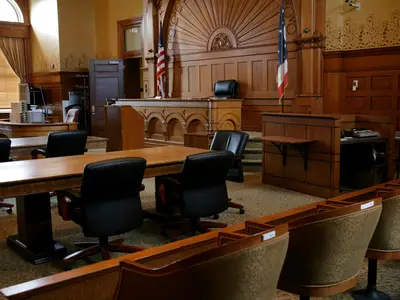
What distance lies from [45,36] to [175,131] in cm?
617

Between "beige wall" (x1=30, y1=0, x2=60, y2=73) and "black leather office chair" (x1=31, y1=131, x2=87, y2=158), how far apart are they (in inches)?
321

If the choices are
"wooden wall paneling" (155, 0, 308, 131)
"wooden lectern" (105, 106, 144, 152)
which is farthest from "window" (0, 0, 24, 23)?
"wooden lectern" (105, 106, 144, 152)

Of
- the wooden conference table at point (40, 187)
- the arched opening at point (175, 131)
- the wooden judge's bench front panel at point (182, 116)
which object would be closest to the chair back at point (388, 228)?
the wooden conference table at point (40, 187)

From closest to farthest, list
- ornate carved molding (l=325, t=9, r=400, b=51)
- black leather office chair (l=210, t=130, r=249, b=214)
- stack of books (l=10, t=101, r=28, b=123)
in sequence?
black leather office chair (l=210, t=130, r=249, b=214), ornate carved molding (l=325, t=9, r=400, b=51), stack of books (l=10, t=101, r=28, b=123)

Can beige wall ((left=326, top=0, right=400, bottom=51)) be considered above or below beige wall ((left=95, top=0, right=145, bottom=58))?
below

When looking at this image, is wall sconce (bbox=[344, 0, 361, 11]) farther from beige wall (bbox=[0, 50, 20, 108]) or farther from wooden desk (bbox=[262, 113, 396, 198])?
beige wall (bbox=[0, 50, 20, 108])

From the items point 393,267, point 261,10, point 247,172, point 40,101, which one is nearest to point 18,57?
point 40,101

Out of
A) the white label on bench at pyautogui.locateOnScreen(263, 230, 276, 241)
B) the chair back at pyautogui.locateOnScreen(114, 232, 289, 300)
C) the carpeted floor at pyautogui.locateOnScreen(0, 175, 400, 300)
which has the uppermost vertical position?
the white label on bench at pyautogui.locateOnScreen(263, 230, 276, 241)

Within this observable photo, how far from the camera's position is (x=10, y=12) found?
44.2 ft

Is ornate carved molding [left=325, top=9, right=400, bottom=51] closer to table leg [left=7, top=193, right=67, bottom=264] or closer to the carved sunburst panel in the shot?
the carved sunburst panel

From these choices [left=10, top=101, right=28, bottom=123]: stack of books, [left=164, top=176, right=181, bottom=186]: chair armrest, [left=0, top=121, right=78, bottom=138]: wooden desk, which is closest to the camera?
[left=164, top=176, right=181, bottom=186]: chair armrest

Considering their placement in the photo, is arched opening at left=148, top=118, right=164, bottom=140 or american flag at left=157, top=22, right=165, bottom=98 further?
american flag at left=157, top=22, right=165, bottom=98

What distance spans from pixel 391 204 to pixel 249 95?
23.7ft

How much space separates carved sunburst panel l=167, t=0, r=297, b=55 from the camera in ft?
29.7
